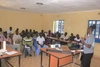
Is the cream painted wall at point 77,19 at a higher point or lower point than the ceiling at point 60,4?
lower

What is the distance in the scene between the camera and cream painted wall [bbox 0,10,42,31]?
7328 mm

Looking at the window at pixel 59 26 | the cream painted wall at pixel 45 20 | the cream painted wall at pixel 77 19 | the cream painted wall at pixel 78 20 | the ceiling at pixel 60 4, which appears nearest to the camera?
the ceiling at pixel 60 4

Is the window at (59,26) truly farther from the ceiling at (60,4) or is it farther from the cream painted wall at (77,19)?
the ceiling at (60,4)

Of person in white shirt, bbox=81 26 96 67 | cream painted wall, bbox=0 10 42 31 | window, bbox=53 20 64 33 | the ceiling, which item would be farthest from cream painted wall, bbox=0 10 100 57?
person in white shirt, bbox=81 26 96 67

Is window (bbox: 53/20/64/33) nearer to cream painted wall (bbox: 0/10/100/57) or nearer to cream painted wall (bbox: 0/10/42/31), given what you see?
cream painted wall (bbox: 0/10/100/57)

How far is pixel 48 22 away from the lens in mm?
8664

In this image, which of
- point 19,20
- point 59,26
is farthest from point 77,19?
point 19,20

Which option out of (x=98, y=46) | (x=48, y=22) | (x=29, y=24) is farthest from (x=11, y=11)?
(x=98, y=46)

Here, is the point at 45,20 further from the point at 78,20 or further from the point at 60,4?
the point at 60,4

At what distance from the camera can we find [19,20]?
8055 mm

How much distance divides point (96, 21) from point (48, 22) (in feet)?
14.0

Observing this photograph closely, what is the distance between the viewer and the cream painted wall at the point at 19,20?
7.33m

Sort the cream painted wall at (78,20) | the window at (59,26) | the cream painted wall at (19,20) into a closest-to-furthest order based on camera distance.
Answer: the cream painted wall at (78,20), the cream painted wall at (19,20), the window at (59,26)

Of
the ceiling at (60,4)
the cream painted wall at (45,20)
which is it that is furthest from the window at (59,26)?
the ceiling at (60,4)
